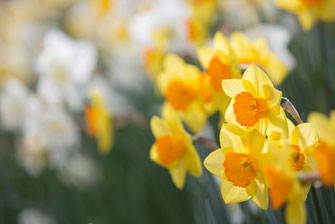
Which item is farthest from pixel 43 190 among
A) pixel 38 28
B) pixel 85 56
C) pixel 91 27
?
pixel 38 28

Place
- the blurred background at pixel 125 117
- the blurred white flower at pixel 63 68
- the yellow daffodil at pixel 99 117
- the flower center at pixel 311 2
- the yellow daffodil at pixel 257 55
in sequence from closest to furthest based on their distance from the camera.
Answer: the yellow daffodil at pixel 257 55, the flower center at pixel 311 2, the blurred background at pixel 125 117, the yellow daffodil at pixel 99 117, the blurred white flower at pixel 63 68

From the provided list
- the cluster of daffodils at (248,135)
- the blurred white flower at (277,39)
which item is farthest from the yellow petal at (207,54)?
the blurred white flower at (277,39)

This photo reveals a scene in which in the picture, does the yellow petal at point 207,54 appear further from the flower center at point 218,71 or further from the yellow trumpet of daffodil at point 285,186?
the yellow trumpet of daffodil at point 285,186

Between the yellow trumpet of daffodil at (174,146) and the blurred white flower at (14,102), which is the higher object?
the yellow trumpet of daffodil at (174,146)

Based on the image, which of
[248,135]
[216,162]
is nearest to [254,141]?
[248,135]

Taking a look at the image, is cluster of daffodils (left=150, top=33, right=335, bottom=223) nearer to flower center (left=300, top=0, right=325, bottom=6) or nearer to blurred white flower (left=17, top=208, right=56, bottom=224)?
flower center (left=300, top=0, right=325, bottom=6)

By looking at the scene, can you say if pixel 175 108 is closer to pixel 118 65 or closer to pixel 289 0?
pixel 289 0

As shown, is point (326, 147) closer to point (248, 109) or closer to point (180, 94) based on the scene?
point (248, 109)
